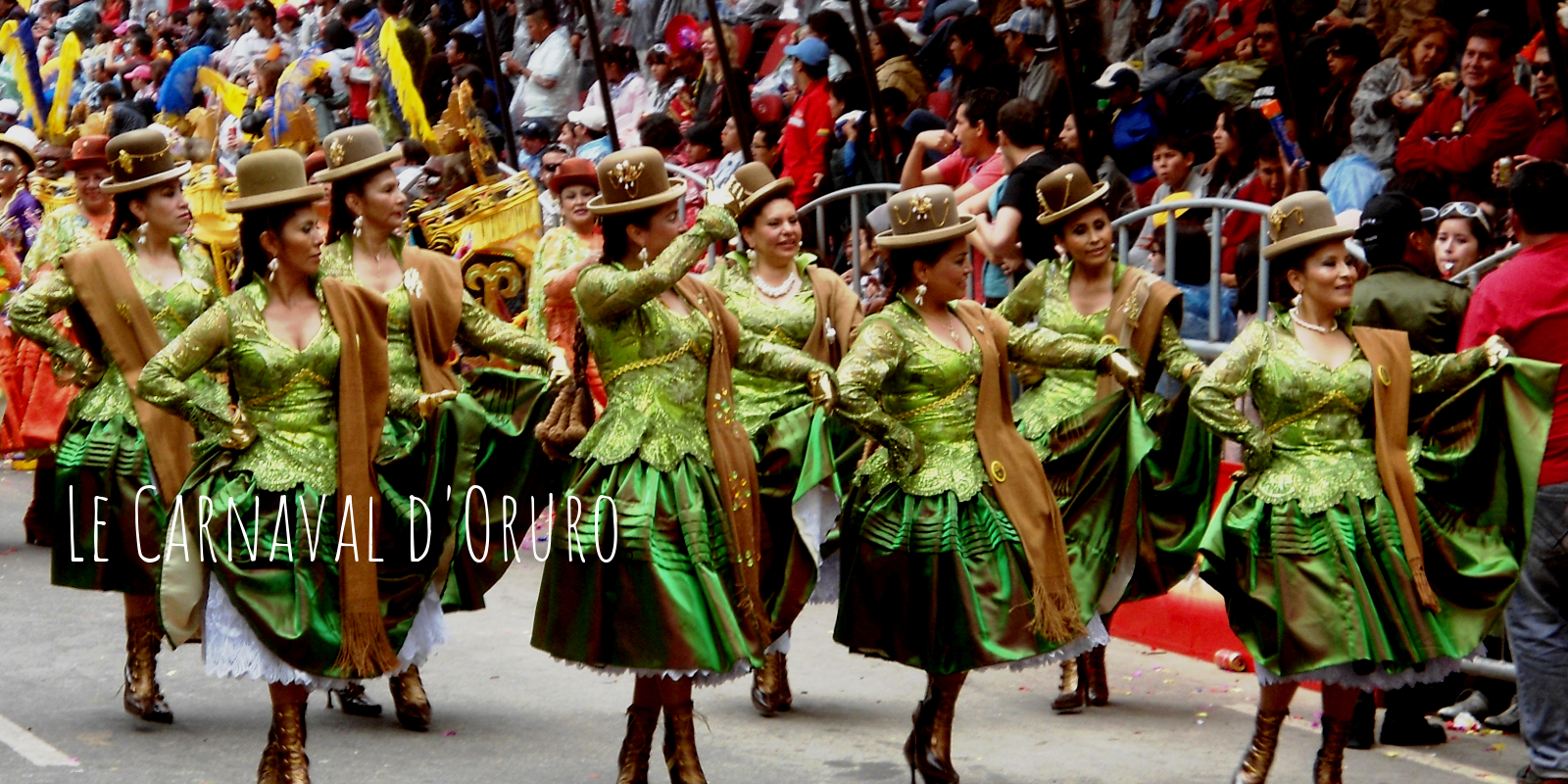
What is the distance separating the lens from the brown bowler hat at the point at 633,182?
241 inches

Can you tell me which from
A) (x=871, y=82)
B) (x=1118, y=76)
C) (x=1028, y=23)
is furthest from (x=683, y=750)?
(x=1028, y=23)

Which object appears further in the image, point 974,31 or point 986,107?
point 974,31

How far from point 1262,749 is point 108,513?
4124mm

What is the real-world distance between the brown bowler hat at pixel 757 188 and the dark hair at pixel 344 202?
1.31m

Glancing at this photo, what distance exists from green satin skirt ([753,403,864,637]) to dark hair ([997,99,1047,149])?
2.24 meters

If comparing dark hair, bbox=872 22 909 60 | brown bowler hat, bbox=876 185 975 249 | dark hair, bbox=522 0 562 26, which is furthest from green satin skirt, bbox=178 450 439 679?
dark hair, bbox=522 0 562 26

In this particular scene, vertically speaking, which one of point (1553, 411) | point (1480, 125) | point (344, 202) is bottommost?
point (1553, 411)

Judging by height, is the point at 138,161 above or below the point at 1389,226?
above

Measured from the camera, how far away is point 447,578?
698cm

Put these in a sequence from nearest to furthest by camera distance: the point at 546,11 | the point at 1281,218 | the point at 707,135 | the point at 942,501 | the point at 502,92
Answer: the point at 1281,218
the point at 942,501
the point at 707,135
the point at 502,92
the point at 546,11

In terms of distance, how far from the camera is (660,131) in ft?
43.4

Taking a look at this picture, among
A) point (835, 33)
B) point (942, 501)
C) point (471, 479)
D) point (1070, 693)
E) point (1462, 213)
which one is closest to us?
point (942, 501)

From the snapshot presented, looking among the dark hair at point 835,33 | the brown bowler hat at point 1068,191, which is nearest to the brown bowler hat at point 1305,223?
the brown bowler hat at point 1068,191

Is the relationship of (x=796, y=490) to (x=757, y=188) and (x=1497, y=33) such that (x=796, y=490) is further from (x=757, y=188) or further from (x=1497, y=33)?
(x=1497, y=33)
